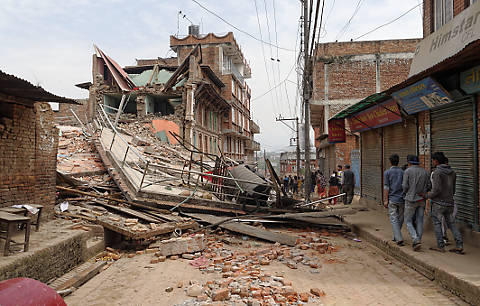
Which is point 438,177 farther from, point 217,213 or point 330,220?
point 217,213

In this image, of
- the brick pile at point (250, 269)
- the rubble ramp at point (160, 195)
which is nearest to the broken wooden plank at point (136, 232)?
the brick pile at point (250, 269)

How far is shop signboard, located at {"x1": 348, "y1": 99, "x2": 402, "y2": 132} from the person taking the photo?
8.69 meters

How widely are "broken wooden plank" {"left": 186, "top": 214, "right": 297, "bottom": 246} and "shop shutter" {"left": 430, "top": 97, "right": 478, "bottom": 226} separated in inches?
137

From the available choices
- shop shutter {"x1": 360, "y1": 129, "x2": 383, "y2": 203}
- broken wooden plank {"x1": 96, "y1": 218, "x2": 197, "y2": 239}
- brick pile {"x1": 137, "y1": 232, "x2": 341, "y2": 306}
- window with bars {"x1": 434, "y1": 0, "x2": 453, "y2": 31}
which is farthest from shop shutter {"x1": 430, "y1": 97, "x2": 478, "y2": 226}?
broken wooden plank {"x1": 96, "y1": 218, "x2": 197, "y2": 239}

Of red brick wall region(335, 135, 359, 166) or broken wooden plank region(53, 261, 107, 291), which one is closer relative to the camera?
broken wooden plank region(53, 261, 107, 291)

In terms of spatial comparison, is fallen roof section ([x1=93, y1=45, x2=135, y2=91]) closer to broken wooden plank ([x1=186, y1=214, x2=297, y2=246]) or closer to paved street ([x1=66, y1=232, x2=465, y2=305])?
broken wooden plank ([x1=186, y1=214, x2=297, y2=246])

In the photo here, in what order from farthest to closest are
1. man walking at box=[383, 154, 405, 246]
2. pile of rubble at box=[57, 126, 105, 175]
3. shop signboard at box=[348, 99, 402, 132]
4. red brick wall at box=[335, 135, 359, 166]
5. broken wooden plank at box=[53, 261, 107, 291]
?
red brick wall at box=[335, 135, 359, 166], pile of rubble at box=[57, 126, 105, 175], shop signboard at box=[348, 99, 402, 132], man walking at box=[383, 154, 405, 246], broken wooden plank at box=[53, 261, 107, 291]

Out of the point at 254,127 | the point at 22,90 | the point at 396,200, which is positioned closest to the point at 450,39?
the point at 396,200

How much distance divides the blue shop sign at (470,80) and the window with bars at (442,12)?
346 cm

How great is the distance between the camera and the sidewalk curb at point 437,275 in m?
3.88

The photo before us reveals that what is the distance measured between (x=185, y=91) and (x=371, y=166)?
14.7 meters

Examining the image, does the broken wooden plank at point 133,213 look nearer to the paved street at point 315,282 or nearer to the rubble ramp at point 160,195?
the rubble ramp at point 160,195

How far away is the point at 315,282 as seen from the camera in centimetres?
477

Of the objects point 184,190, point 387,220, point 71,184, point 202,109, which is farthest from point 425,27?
point 202,109
